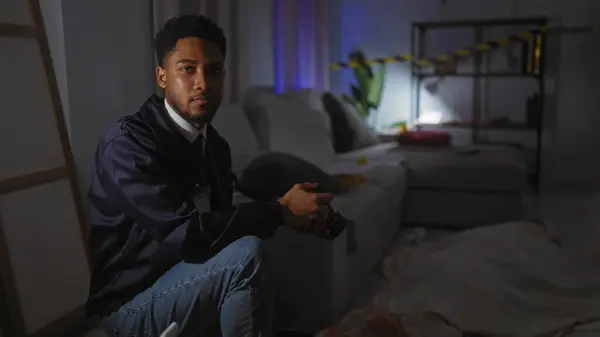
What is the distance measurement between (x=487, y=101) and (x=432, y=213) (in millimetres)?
1940

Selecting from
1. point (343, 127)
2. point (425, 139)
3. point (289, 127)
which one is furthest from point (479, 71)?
point (289, 127)

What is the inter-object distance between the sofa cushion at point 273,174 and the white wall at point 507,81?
3321 mm

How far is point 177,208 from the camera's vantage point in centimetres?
124

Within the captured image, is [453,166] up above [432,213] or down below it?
above

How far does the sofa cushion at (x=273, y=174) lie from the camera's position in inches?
85.5

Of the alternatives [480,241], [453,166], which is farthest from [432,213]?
[480,241]

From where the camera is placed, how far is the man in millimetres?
1202

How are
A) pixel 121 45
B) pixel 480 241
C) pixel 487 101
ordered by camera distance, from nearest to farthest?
1. pixel 121 45
2. pixel 480 241
3. pixel 487 101

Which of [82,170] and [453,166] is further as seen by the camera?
[453,166]

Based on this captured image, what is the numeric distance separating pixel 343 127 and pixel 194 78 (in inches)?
120

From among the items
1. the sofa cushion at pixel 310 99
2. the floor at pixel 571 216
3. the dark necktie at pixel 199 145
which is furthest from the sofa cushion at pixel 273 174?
the sofa cushion at pixel 310 99

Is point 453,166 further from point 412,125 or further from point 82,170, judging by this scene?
point 82,170

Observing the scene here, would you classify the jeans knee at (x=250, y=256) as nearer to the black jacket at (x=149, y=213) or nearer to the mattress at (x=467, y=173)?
the black jacket at (x=149, y=213)

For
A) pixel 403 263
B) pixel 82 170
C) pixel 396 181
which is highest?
pixel 82 170
